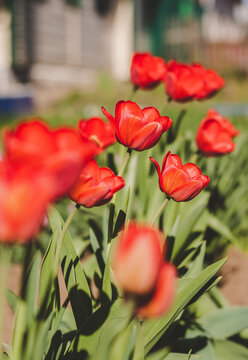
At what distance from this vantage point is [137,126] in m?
0.81

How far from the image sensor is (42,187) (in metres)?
0.46

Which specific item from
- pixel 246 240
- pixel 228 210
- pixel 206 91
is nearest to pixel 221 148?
pixel 206 91

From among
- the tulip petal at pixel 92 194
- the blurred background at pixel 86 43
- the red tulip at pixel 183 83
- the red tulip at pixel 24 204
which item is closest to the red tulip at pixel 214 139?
the red tulip at pixel 183 83

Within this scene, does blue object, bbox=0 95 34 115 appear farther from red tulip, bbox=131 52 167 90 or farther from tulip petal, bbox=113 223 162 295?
tulip petal, bbox=113 223 162 295

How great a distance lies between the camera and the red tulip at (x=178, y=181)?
0.82m

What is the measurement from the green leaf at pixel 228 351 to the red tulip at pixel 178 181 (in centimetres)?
57

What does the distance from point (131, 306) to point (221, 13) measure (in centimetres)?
2017

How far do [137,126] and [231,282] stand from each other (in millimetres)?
1241

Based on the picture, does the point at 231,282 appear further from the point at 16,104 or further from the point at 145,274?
the point at 16,104

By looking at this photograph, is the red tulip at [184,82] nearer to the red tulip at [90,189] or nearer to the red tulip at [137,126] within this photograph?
the red tulip at [137,126]

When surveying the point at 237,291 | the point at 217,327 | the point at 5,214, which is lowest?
the point at 237,291

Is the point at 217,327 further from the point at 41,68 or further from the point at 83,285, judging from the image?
the point at 41,68

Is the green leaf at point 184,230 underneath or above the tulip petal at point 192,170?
underneath

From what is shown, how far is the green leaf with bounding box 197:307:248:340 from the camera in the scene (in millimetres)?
1174
